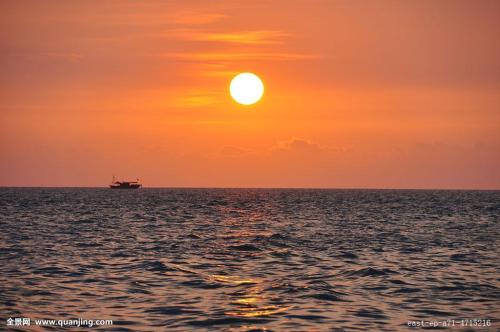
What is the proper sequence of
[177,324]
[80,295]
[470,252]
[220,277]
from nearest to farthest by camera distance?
[177,324]
[80,295]
[220,277]
[470,252]

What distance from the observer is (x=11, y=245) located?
43094mm

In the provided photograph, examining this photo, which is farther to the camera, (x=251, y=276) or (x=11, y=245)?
(x=11, y=245)

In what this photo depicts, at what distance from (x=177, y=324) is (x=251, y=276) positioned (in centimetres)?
1039

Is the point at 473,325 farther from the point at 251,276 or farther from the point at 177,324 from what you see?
the point at 251,276

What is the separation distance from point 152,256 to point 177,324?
18.0 meters

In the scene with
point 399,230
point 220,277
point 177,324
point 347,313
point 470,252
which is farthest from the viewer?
point 399,230

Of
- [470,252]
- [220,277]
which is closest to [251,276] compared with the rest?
[220,277]

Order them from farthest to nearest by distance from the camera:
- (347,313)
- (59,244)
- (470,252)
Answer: (59,244) < (470,252) < (347,313)

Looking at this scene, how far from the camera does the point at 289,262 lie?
36.0m

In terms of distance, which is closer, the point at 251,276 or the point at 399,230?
the point at 251,276

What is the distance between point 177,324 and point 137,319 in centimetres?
147

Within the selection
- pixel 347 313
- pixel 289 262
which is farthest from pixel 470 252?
pixel 347 313

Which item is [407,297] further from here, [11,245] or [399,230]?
[399,230]

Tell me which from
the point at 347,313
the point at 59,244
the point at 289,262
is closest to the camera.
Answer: the point at 347,313
